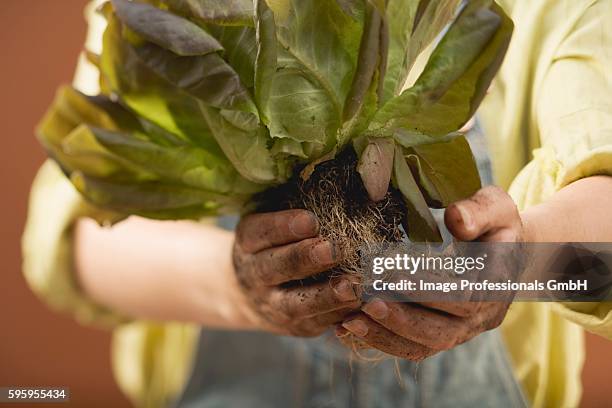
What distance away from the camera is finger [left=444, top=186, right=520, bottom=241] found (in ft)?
1.04

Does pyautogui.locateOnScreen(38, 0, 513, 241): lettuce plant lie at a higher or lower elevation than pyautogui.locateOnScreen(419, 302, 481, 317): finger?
higher

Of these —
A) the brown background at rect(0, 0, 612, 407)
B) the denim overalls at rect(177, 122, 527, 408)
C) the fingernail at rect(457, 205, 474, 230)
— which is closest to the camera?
the fingernail at rect(457, 205, 474, 230)

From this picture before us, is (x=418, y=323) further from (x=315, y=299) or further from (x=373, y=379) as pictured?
(x=373, y=379)

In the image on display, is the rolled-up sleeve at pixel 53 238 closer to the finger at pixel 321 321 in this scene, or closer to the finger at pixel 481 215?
the finger at pixel 321 321

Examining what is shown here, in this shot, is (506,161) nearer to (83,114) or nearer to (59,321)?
(83,114)

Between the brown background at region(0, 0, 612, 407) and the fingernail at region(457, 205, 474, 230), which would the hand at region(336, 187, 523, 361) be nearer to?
the fingernail at region(457, 205, 474, 230)

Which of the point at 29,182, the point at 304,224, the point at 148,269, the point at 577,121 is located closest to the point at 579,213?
the point at 577,121

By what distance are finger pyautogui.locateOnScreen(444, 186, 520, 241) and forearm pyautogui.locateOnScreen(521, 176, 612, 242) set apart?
46mm

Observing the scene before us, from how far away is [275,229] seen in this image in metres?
0.36

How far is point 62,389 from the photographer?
2.05 ft

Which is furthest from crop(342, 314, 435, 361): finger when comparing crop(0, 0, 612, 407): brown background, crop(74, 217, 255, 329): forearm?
crop(0, 0, 612, 407): brown background

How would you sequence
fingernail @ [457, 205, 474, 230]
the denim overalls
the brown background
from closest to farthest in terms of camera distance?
fingernail @ [457, 205, 474, 230] → the denim overalls → the brown background

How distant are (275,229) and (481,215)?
0.11 m

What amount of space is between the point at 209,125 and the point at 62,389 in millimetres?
388
